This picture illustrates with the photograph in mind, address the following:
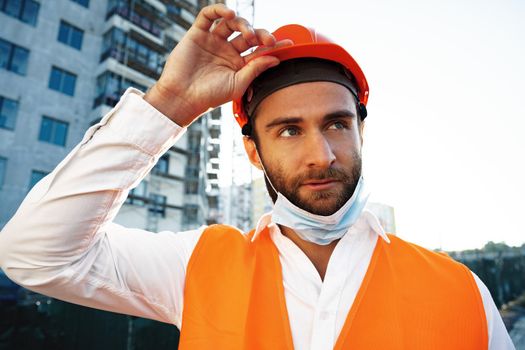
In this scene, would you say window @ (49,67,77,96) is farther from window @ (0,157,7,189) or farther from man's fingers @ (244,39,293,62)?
man's fingers @ (244,39,293,62)

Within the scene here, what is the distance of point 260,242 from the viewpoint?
1716mm

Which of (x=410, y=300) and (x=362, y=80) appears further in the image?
(x=362, y=80)

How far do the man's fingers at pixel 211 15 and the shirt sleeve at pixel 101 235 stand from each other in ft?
1.58

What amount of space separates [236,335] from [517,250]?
45.1 feet

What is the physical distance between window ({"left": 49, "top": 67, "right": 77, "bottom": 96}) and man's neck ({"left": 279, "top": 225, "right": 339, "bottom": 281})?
2028 cm

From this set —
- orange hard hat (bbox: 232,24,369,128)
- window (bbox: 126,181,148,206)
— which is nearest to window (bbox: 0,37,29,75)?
window (bbox: 126,181,148,206)

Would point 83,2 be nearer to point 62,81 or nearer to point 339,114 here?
point 62,81

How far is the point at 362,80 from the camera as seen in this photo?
2051 millimetres

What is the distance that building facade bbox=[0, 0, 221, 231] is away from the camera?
15055 mm

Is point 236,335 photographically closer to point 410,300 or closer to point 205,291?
point 205,291

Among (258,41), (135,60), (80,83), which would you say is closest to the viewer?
(258,41)

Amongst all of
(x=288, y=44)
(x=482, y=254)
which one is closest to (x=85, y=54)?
(x=288, y=44)

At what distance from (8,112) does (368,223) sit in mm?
19573

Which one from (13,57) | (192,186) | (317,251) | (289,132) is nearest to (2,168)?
(13,57)
